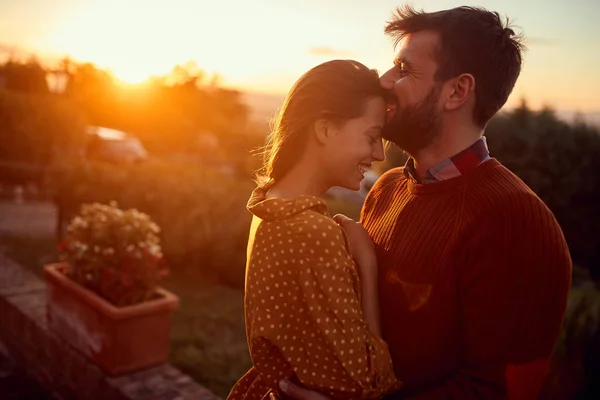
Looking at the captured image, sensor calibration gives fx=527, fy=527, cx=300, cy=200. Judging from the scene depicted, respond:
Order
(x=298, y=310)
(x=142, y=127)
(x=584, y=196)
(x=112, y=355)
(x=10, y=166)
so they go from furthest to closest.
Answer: (x=142, y=127)
(x=10, y=166)
(x=584, y=196)
(x=112, y=355)
(x=298, y=310)

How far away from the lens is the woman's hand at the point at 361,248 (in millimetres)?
1899

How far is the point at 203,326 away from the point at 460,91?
4.80 m

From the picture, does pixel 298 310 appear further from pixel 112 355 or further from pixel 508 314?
pixel 112 355

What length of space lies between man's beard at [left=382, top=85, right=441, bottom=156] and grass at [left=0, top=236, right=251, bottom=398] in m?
3.23

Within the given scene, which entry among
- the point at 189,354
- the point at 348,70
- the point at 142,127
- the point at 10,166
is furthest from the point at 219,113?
the point at 348,70

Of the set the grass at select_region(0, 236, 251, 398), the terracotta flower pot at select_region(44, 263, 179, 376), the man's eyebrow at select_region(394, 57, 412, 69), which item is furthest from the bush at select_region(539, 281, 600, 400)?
the terracotta flower pot at select_region(44, 263, 179, 376)

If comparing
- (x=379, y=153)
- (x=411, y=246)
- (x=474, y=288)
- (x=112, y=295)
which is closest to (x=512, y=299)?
(x=474, y=288)

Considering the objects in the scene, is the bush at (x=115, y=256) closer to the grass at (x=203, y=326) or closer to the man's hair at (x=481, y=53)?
the grass at (x=203, y=326)

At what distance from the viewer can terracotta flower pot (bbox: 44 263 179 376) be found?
409 cm

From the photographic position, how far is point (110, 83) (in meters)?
34.4

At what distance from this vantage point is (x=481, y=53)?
200 centimetres

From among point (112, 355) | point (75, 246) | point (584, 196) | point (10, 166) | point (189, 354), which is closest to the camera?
point (112, 355)

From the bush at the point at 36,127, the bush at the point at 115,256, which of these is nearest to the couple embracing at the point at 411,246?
the bush at the point at 115,256

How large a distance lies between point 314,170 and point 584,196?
10.3m
